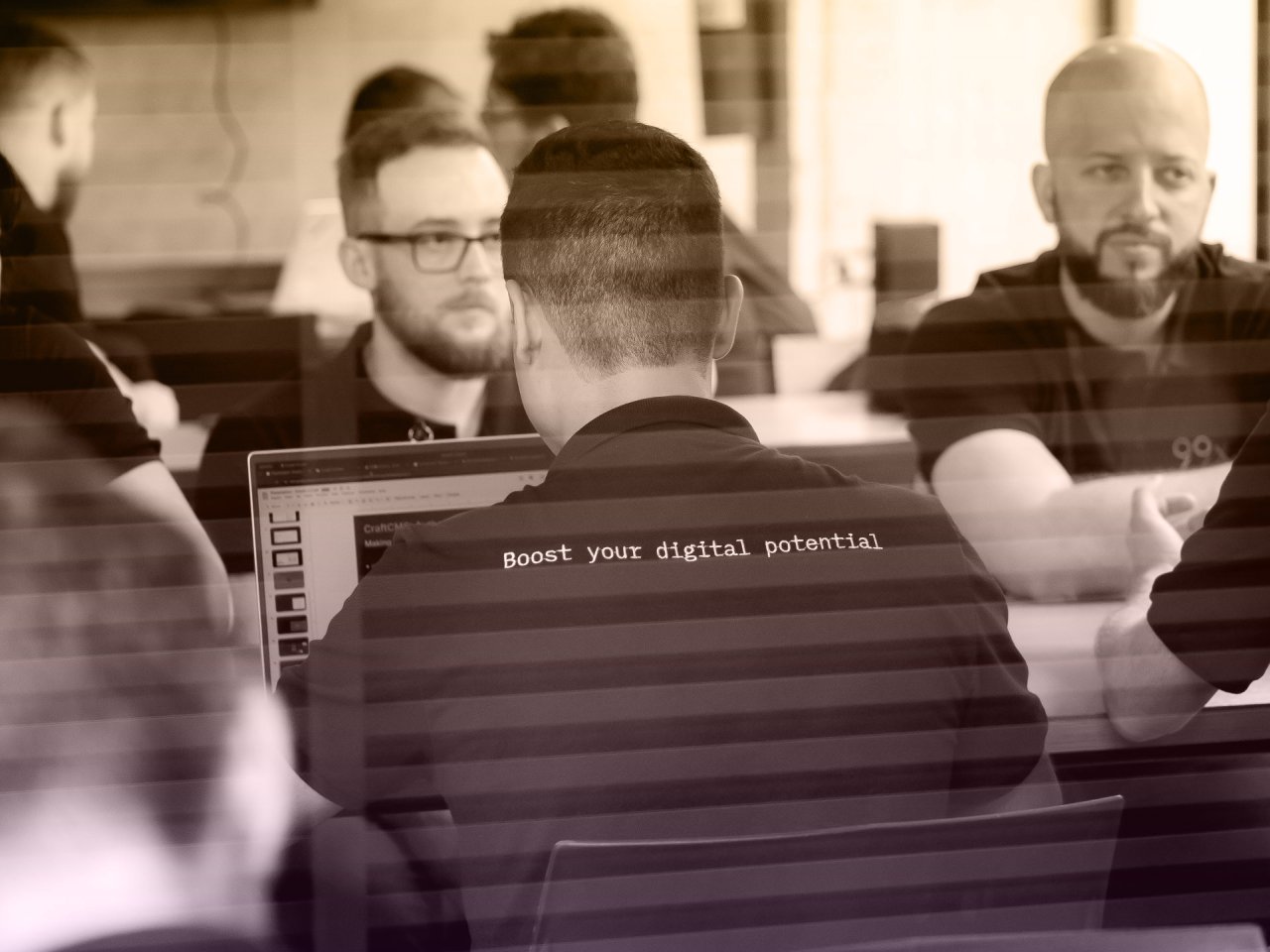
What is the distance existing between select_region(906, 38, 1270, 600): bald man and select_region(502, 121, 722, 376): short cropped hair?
117 centimetres

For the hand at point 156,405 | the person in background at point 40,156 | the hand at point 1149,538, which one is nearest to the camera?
the hand at point 1149,538

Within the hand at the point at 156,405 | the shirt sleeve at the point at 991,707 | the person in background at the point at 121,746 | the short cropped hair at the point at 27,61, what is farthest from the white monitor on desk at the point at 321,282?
the shirt sleeve at the point at 991,707

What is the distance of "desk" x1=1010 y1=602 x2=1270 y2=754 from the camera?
166cm

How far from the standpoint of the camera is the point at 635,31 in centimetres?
575

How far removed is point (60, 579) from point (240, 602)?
10.4 inches

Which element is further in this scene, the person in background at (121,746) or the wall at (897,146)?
the wall at (897,146)

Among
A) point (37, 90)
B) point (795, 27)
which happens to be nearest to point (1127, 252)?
point (37, 90)

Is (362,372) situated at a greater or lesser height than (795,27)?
lesser

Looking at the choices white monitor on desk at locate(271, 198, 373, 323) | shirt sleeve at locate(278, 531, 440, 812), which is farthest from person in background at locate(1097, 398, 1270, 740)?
white monitor on desk at locate(271, 198, 373, 323)

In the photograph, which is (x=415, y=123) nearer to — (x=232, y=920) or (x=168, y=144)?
(x=232, y=920)

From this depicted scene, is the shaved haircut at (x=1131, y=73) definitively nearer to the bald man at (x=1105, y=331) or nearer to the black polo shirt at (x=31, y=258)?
the bald man at (x=1105, y=331)

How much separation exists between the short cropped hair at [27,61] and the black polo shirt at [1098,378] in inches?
75.8

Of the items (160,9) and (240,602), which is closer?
(240,602)

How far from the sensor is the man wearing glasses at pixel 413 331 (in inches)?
94.7
